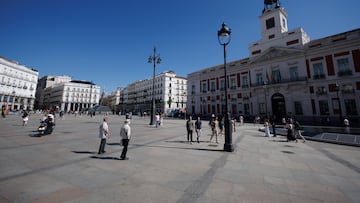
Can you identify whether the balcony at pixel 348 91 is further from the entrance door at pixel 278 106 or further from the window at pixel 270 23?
the window at pixel 270 23

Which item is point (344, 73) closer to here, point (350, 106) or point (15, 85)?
point (350, 106)

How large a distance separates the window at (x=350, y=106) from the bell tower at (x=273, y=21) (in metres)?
15.9

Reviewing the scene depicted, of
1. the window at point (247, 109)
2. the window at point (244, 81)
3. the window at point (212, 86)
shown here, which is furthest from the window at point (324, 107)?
the window at point (212, 86)

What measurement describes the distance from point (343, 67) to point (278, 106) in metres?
10.4

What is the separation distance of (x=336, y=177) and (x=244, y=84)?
31093 millimetres

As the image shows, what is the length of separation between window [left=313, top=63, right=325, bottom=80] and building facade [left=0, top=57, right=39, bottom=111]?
85841 millimetres

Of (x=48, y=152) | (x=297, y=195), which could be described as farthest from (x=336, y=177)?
(x=48, y=152)

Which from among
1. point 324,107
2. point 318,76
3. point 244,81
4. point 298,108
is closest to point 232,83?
point 244,81

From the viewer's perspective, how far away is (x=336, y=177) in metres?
4.35

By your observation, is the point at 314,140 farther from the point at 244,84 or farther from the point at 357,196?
the point at 244,84

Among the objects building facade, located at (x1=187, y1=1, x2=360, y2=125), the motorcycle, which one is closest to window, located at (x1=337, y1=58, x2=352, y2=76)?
building facade, located at (x1=187, y1=1, x2=360, y2=125)

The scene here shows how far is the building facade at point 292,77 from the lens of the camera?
73.0 feet

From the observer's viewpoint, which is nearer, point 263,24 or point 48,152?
point 48,152

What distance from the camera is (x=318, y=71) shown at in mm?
24984
